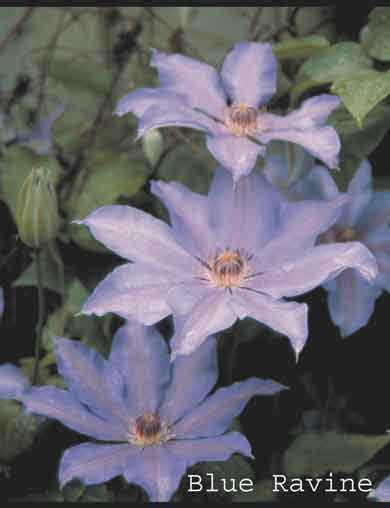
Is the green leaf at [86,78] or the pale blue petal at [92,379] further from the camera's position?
the green leaf at [86,78]

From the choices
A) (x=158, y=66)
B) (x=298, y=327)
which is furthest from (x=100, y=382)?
(x=158, y=66)

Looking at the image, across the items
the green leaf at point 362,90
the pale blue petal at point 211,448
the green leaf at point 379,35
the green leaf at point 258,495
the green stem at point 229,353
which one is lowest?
Answer: the green leaf at point 258,495

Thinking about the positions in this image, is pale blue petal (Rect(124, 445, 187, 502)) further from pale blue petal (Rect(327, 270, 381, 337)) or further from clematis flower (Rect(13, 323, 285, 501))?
pale blue petal (Rect(327, 270, 381, 337))

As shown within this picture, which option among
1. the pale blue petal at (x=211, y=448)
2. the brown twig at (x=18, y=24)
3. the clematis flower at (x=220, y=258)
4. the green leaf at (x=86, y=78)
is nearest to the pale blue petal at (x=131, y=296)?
the clematis flower at (x=220, y=258)

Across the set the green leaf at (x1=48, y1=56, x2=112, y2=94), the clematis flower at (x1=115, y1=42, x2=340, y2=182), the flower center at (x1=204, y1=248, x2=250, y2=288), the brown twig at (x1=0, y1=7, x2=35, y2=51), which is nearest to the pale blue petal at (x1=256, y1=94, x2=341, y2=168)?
the clematis flower at (x1=115, y1=42, x2=340, y2=182)

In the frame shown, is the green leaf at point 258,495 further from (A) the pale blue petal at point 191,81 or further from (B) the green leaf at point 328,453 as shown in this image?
(A) the pale blue petal at point 191,81

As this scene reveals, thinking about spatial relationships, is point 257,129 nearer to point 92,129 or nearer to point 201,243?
point 201,243
